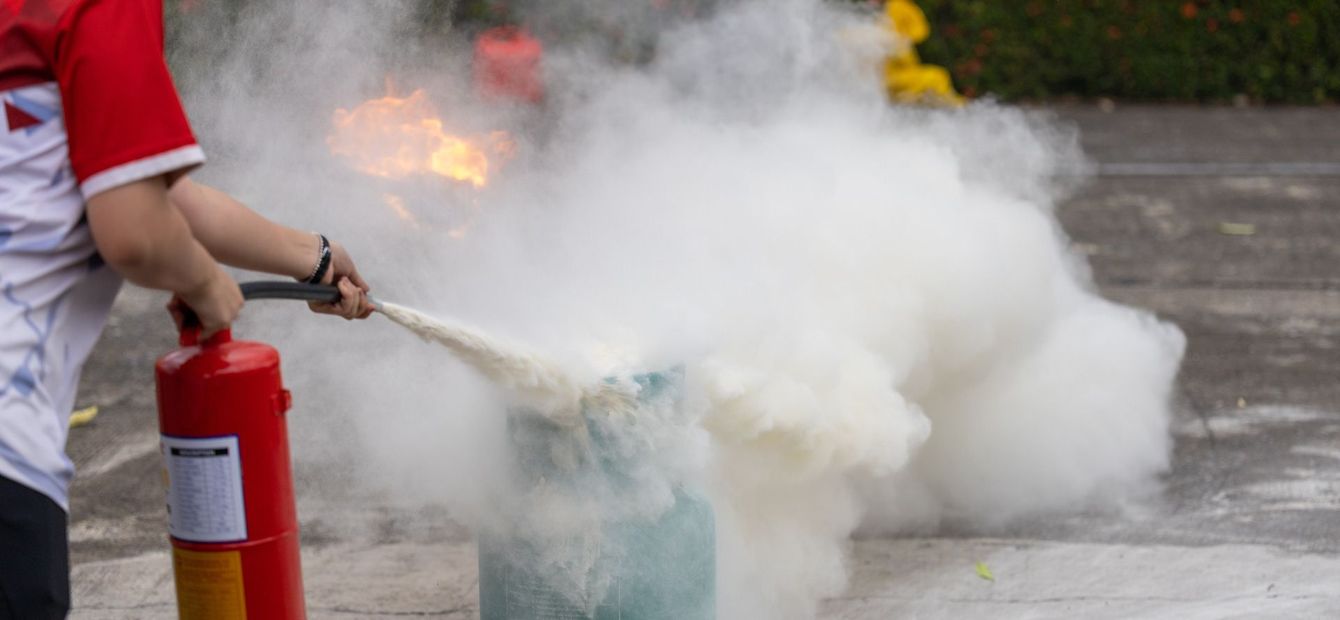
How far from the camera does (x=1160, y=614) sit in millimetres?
3162

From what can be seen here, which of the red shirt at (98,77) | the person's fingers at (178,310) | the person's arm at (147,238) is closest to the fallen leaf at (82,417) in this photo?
the person's fingers at (178,310)

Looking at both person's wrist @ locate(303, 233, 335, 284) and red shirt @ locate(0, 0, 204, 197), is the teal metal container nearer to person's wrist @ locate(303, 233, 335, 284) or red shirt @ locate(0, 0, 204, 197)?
person's wrist @ locate(303, 233, 335, 284)

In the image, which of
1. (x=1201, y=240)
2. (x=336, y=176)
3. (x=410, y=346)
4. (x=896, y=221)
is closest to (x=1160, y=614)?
(x=896, y=221)

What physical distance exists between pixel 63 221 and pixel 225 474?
49 centimetres

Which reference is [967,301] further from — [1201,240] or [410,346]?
[1201,240]

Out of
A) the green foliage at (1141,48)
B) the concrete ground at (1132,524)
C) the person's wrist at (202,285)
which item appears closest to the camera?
the person's wrist at (202,285)

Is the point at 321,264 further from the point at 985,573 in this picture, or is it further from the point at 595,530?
the point at 985,573

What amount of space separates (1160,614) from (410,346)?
78.5 inches

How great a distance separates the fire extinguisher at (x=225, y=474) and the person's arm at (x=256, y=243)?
5.3 inches

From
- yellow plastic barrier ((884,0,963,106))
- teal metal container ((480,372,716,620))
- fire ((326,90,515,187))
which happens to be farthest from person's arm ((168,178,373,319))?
yellow plastic barrier ((884,0,963,106))

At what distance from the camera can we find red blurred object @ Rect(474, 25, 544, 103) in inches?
183

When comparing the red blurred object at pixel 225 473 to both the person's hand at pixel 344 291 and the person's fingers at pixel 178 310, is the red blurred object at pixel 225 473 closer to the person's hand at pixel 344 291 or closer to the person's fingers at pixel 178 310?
the person's fingers at pixel 178 310

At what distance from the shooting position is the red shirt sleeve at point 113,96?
5.42 ft

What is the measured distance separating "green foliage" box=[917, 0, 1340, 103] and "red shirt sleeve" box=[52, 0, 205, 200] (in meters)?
9.58
